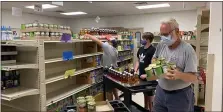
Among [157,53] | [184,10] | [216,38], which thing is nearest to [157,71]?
[157,53]

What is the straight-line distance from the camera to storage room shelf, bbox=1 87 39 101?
199cm

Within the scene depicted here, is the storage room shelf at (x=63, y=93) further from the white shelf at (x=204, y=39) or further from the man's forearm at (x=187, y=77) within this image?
the white shelf at (x=204, y=39)

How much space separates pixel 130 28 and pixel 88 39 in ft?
21.0

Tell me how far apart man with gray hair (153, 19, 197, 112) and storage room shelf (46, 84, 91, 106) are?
160 cm

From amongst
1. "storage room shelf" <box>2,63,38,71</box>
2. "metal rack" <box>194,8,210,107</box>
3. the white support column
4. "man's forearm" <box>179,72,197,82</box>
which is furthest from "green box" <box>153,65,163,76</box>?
"metal rack" <box>194,8,210,107</box>

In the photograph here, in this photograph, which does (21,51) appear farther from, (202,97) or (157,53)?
(202,97)

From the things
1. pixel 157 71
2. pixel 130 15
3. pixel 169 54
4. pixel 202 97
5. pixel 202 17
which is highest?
pixel 130 15

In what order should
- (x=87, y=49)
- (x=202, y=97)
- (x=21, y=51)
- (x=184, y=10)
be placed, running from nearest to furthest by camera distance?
(x=21, y=51) < (x=202, y=97) < (x=87, y=49) < (x=184, y=10)

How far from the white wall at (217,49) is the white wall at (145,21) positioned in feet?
26.8

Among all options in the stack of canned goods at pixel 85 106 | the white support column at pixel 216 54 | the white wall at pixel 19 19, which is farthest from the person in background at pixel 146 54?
the white wall at pixel 19 19

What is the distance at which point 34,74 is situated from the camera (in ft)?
7.72

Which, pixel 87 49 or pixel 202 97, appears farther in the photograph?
pixel 87 49

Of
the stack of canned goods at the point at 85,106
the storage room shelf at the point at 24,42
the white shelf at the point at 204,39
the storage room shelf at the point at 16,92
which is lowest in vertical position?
the stack of canned goods at the point at 85,106

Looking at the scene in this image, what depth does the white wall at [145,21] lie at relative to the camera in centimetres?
873
